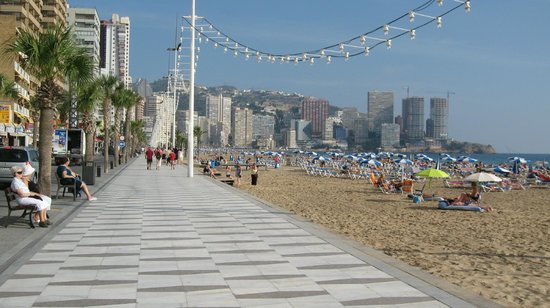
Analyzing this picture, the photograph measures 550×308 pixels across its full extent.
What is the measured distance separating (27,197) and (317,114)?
178477mm

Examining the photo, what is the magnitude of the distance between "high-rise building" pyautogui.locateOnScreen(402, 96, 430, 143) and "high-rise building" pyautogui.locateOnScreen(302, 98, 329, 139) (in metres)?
40.3

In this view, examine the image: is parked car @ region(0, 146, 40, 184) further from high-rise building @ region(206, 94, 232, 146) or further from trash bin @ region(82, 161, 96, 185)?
high-rise building @ region(206, 94, 232, 146)

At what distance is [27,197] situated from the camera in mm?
10664

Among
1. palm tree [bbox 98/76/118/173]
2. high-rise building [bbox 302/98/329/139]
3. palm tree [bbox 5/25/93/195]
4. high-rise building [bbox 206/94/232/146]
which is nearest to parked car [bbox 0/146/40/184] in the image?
palm tree [bbox 5/25/93/195]

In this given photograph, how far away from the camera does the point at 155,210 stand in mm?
14438

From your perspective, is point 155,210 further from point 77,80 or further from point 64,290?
point 64,290

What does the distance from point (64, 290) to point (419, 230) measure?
9.01m

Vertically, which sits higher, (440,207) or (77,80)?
(77,80)

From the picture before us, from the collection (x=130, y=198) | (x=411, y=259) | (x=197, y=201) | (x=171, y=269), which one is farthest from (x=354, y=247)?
(x=130, y=198)

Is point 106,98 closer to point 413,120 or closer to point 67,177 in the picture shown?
point 67,177

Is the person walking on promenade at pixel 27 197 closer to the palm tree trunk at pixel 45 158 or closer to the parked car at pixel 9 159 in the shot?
the palm tree trunk at pixel 45 158

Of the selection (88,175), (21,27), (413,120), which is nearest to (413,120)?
(413,120)

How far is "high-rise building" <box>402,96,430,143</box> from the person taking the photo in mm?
129875

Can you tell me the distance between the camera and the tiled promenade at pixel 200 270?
19.4 ft
